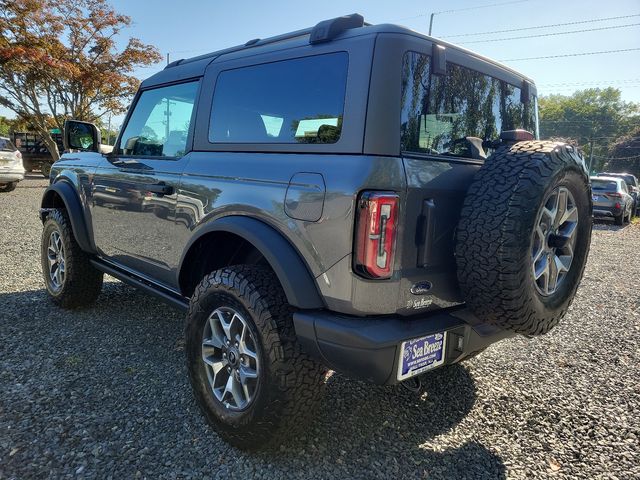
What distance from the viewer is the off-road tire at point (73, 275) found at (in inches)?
158

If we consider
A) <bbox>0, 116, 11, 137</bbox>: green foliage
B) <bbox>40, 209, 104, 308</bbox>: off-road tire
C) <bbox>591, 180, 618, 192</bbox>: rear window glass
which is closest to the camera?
<bbox>40, 209, 104, 308</bbox>: off-road tire

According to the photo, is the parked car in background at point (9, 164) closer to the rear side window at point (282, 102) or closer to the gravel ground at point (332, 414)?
the gravel ground at point (332, 414)

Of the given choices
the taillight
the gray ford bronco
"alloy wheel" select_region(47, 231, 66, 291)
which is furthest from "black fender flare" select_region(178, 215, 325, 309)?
"alloy wheel" select_region(47, 231, 66, 291)

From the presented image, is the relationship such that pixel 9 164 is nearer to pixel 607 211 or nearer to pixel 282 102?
pixel 282 102

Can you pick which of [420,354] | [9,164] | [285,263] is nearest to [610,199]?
[420,354]

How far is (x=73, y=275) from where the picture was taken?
400 cm

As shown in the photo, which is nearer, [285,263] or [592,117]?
[285,263]

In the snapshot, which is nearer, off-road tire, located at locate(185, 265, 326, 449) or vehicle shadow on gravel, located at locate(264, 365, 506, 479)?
off-road tire, located at locate(185, 265, 326, 449)

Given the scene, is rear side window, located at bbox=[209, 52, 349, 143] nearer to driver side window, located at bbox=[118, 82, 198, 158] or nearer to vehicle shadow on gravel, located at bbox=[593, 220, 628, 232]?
driver side window, located at bbox=[118, 82, 198, 158]

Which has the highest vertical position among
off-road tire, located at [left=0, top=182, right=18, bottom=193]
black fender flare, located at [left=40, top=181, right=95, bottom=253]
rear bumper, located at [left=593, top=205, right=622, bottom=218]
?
rear bumper, located at [left=593, top=205, right=622, bottom=218]

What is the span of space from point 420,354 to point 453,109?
1225mm

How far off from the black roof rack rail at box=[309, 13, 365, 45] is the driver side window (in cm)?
111

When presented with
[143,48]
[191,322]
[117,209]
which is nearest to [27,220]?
[117,209]

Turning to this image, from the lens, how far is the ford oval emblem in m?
1.99
